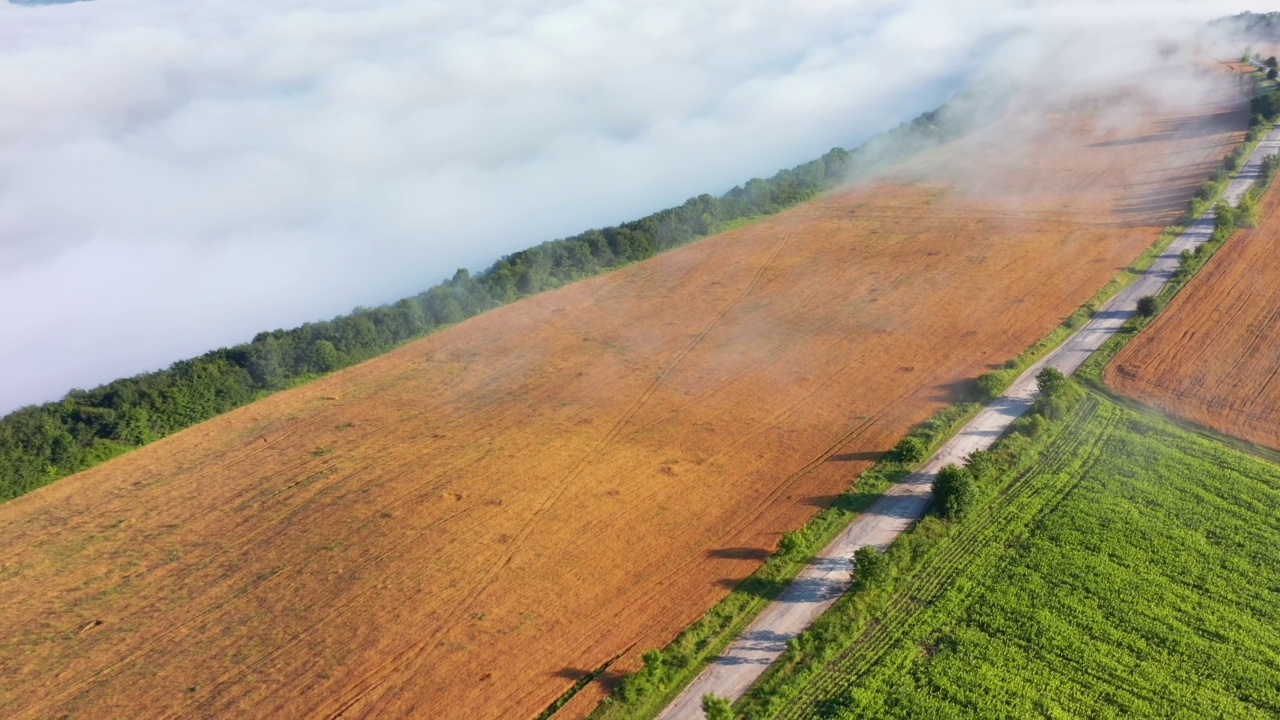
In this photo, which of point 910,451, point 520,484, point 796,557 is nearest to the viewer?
point 796,557

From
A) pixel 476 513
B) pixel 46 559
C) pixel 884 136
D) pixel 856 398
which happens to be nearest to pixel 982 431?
pixel 856 398

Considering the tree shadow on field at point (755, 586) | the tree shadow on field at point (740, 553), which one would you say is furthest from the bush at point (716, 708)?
the tree shadow on field at point (740, 553)

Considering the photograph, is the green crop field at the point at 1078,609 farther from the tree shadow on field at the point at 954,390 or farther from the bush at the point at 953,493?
the tree shadow on field at the point at 954,390

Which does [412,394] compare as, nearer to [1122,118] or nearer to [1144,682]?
[1144,682]

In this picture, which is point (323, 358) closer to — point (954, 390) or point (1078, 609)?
point (954, 390)

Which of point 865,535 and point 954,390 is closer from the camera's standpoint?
point 865,535

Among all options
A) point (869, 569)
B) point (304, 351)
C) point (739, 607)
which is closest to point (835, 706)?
point (739, 607)

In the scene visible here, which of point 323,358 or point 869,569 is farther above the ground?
point 323,358
